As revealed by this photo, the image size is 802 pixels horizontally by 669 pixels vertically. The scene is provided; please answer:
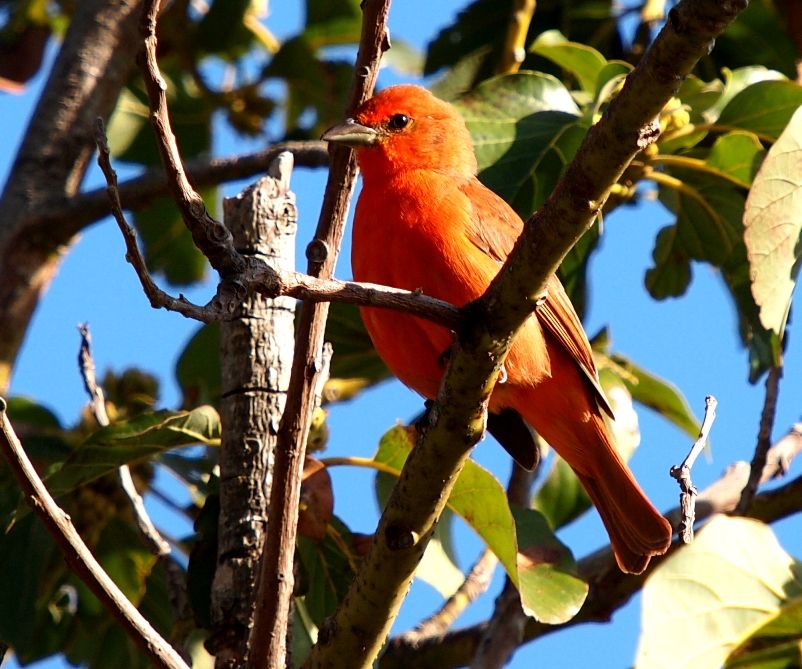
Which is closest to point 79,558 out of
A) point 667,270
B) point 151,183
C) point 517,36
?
point 151,183

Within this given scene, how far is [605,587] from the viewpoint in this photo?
479 centimetres

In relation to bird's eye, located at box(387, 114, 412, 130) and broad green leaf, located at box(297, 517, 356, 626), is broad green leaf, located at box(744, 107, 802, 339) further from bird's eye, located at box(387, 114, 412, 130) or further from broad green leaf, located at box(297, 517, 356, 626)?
bird's eye, located at box(387, 114, 412, 130)

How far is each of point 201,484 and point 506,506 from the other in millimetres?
1202

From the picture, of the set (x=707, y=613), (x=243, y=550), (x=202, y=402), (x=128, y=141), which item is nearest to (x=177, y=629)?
(x=243, y=550)

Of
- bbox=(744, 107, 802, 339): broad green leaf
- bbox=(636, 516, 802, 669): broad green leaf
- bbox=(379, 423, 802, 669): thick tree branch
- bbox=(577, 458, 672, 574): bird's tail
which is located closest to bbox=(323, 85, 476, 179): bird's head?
bbox=(577, 458, 672, 574): bird's tail

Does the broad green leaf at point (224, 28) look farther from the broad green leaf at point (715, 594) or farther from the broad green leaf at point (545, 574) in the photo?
the broad green leaf at point (715, 594)

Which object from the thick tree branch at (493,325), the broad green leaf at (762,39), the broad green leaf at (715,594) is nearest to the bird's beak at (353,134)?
the thick tree branch at (493,325)

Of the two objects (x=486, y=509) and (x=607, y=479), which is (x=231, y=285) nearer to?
(x=486, y=509)

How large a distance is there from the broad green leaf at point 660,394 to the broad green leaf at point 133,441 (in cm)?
184

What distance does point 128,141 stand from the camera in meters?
6.20

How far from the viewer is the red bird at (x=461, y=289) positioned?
3.93m

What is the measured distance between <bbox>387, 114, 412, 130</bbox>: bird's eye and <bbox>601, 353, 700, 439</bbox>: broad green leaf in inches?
49.3

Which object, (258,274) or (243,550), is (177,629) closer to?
(243,550)

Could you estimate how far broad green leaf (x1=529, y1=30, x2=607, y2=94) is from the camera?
15.2 feet
